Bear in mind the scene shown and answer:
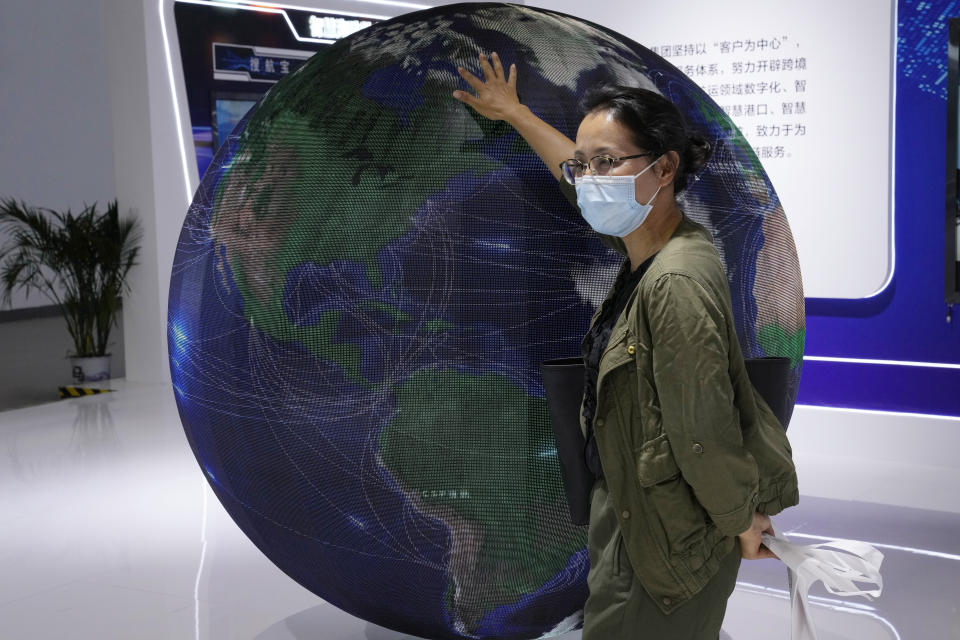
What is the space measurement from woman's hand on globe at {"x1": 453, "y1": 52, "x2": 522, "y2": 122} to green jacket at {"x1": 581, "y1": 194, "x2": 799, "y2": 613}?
73cm

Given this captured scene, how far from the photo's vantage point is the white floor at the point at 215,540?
3451 millimetres

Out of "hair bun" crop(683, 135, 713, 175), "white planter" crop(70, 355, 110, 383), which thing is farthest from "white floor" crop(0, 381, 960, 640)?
"white planter" crop(70, 355, 110, 383)

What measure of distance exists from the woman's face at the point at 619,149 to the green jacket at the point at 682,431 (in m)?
0.14

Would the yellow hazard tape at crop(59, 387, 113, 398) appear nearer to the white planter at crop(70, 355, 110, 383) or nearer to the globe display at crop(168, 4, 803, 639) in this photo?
the white planter at crop(70, 355, 110, 383)

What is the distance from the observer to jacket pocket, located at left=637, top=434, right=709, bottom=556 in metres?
1.85

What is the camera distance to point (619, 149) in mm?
2037

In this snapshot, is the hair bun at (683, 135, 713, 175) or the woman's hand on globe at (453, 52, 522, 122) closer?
the hair bun at (683, 135, 713, 175)

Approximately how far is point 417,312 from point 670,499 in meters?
0.85

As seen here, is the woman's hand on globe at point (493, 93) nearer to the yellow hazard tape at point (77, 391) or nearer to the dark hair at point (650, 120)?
the dark hair at point (650, 120)

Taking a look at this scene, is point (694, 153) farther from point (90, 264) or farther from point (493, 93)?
point (90, 264)

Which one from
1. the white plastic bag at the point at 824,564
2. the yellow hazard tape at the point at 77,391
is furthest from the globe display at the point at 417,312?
the yellow hazard tape at the point at 77,391

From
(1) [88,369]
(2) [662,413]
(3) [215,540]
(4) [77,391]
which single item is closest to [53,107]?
(1) [88,369]

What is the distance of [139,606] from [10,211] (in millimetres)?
6104

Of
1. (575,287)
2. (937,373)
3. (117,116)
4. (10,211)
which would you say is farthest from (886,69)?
(10,211)
